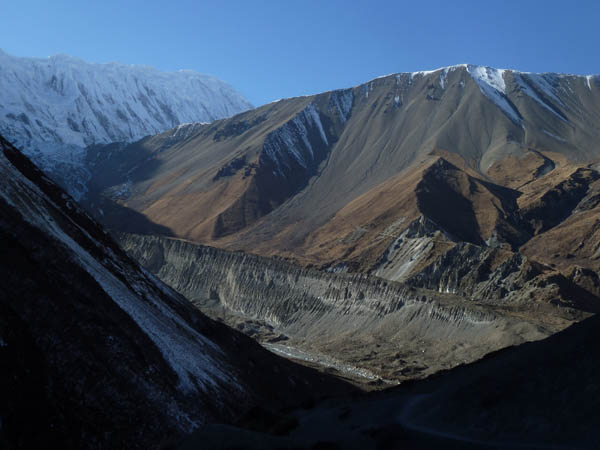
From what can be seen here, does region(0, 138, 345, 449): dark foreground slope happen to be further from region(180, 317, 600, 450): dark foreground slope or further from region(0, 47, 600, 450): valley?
region(180, 317, 600, 450): dark foreground slope

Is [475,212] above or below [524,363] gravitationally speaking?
above

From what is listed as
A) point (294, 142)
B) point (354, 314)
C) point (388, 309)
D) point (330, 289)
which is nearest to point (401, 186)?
point (330, 289)

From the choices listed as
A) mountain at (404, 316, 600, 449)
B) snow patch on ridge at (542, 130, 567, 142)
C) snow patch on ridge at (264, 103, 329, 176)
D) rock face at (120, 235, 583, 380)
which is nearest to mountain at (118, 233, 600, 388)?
rock face at (120, 235, 583, 380)

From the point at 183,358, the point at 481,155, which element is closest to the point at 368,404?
the point at 183,358

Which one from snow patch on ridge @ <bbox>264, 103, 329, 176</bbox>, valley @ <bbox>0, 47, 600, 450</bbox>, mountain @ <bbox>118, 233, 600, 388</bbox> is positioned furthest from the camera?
snow patch on ridge @ <bbox>264, 103, 329, 176</bbox>

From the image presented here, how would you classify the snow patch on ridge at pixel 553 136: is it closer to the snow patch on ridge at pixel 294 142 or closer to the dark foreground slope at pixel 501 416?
the snow patch on ridge at pixel 294 142

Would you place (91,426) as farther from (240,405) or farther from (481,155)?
(481,155)

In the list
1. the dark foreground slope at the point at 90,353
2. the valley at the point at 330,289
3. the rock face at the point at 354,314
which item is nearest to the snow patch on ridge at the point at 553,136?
the valley at the point at 330,289
